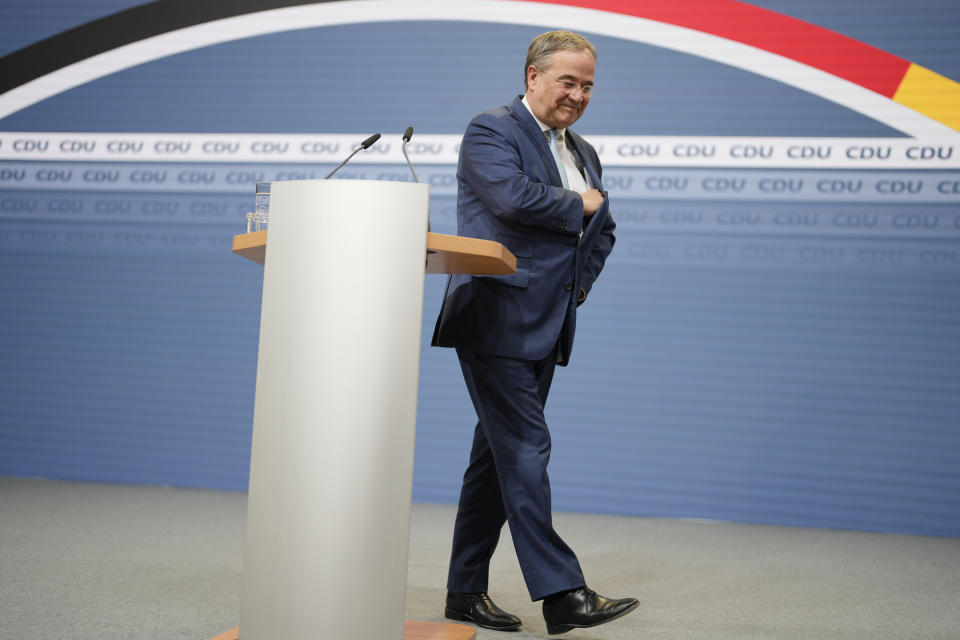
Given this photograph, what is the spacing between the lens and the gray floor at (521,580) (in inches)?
86.8

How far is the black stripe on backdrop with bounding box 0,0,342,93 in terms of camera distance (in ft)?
14.5

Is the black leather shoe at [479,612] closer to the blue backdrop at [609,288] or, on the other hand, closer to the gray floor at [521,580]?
the gray floor at [521,580]

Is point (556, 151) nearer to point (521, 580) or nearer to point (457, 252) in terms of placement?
point (457, 252)

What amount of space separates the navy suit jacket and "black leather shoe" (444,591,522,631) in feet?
2.00

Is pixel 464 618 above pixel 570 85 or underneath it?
underneath

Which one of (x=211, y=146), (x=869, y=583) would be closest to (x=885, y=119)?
(x=869, y=583)

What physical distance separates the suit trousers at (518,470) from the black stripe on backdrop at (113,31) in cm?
287

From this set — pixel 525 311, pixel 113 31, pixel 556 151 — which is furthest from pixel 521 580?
pixel 113 31

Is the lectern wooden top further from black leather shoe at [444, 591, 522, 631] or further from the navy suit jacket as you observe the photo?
black leather shoe at [444, 591, 522, 631]

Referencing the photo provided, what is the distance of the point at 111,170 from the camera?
4480 millimetres

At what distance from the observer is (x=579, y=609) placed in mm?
1961

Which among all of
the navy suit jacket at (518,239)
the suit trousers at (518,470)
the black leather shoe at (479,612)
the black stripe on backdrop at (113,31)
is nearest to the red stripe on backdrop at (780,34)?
the black stripe on backdrop at (113,31)

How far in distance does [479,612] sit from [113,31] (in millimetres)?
3540

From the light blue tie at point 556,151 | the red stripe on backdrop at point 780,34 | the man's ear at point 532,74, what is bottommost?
the light blue tie at point 556,151
